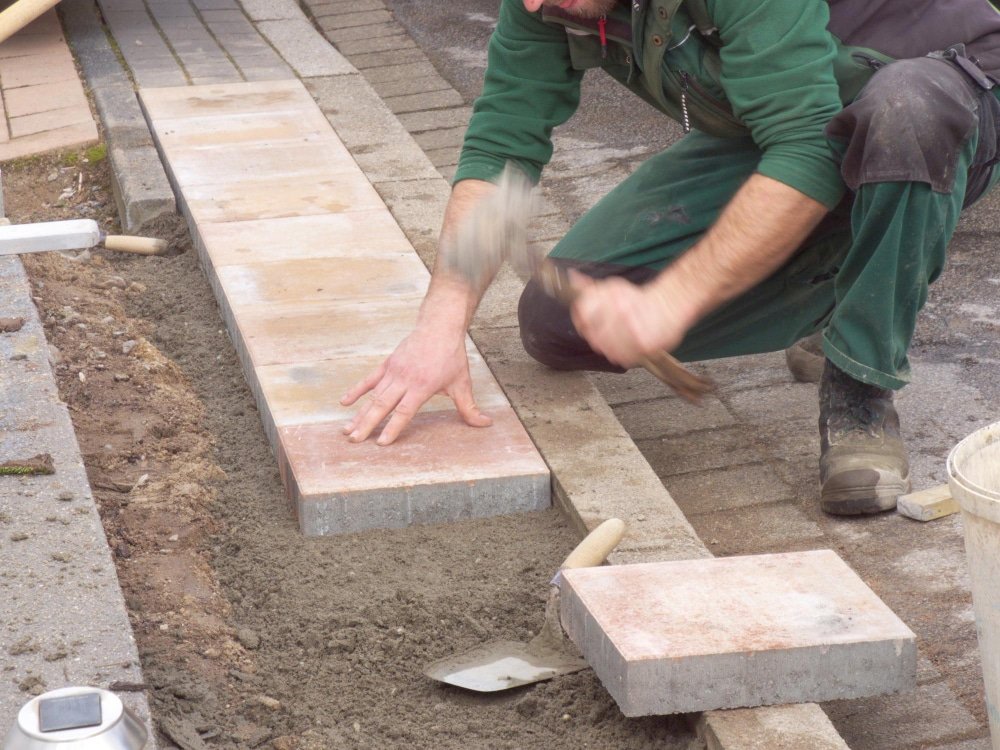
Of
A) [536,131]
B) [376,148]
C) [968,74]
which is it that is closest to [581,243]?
[536,131]

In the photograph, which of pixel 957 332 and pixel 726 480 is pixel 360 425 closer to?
pixel 726 480

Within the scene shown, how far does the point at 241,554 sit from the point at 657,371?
3.22ft

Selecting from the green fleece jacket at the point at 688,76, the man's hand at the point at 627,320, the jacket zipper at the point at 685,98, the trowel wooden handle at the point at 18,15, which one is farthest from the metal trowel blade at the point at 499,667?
the trowel wooden handle at the point at 18,15

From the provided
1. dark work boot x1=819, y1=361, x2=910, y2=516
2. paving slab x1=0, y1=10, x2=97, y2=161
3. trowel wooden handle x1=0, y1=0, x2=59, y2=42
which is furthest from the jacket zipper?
paving slab x1=0, y1=10, x2=97, y2=161

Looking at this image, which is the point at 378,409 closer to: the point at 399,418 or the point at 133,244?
the point at 399,418

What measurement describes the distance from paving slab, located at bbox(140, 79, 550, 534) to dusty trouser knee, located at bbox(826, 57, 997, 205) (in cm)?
97

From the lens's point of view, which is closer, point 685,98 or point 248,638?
point 248,638

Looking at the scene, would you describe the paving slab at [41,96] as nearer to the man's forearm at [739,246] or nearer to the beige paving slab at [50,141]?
the beige paving slab at [50,141]

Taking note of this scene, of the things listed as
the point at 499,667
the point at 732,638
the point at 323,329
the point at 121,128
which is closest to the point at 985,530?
the point at 732,638

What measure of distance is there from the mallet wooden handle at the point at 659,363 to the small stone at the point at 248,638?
3.09 feet

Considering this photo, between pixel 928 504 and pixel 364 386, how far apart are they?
4.35 ft

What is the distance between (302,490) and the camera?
2.87 meters

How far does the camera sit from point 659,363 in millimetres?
2721

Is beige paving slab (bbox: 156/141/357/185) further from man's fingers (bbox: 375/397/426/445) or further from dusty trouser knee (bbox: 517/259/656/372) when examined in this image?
man's fingers (bbox: 375/397/426/445)
